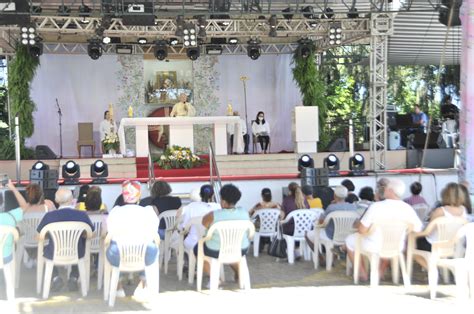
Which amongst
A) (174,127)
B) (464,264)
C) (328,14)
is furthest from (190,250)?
(328,14)

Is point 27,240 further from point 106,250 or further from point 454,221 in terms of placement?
point 454,221

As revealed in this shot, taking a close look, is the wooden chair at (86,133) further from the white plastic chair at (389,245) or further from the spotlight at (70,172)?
the white plastic chair at (389,245)

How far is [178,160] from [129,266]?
780 cm

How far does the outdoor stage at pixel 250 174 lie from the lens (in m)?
11.8

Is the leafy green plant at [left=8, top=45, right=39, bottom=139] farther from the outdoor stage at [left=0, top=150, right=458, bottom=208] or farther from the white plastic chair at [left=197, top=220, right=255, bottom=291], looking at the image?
the white plastic chair at [left=197, top=220, right=255, bottom=291]

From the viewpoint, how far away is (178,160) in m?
13.5

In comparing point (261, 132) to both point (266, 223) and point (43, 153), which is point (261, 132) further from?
point (266, 223)

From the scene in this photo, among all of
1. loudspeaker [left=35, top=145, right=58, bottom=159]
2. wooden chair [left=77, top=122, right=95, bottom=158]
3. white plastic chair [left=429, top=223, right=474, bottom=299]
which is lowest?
white plastic chair [left=429, top=223, right=474, bottom=299]

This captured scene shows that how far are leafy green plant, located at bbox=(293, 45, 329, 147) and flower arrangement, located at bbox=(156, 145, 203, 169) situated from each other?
14.4ft

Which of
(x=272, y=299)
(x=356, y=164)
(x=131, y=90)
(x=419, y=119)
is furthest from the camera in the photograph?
(x=131, y=90)

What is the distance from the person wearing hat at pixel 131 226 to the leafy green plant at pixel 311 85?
1129 centimetres

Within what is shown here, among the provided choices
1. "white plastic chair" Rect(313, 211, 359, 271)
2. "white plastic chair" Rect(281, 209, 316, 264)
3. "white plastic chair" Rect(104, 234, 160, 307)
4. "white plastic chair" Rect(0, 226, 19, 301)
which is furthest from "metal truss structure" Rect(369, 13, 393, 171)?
"white plastic chair" Rect(0, 226, 19, 301)

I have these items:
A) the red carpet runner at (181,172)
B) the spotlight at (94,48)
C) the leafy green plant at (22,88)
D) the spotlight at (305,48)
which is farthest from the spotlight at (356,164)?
the leafy green plant at (22,88)

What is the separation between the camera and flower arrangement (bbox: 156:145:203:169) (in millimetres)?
13547
